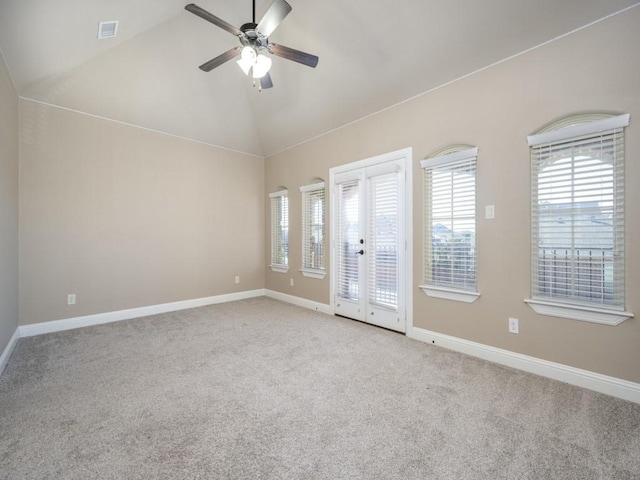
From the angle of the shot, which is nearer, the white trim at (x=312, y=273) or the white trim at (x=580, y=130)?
the white trim at (x=580, y=130)

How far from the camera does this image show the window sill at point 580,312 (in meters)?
2.08

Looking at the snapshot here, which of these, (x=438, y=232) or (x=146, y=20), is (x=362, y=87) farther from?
(x=146, y=20)

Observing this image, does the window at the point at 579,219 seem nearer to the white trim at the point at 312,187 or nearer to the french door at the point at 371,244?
the french door at the point at 371,244

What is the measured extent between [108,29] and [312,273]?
Answer: 382 centimetres

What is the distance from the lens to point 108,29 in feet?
9.39

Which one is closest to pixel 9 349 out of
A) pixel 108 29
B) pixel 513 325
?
pixel 108 29

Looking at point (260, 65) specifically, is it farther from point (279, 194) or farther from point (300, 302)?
point (300, 302)

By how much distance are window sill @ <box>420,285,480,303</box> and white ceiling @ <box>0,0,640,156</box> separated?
2.22 metres

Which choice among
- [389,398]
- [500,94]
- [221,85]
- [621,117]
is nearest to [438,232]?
[500,94]

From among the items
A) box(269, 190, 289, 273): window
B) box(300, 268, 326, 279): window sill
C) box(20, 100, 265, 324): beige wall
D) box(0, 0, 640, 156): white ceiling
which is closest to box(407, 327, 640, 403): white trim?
box(300, 268, 326, 279): window sill

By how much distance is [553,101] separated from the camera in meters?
2.37

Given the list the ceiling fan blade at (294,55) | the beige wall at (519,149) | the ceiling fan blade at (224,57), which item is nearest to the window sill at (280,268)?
the beige wall at (519,149)

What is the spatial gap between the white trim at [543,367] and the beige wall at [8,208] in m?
4.26

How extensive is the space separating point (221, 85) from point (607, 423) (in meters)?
5.32
